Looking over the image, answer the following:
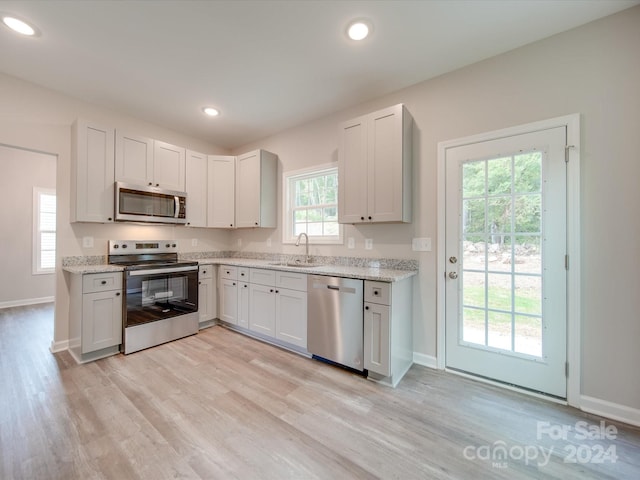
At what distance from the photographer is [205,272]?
3.46 meters

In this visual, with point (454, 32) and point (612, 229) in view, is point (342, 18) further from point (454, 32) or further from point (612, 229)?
point (612, 229)

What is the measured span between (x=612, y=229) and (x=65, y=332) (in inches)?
199

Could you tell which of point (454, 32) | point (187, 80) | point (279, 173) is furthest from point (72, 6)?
point (454, 32)

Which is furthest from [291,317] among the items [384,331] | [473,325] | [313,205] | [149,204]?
[149,204]

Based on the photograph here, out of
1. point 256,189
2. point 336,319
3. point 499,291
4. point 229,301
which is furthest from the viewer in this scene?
point 256,189

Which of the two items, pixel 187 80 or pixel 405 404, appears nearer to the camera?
pixel 405 404

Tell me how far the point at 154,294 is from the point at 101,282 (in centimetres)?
50

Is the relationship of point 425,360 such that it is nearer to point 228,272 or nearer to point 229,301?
point 229,301

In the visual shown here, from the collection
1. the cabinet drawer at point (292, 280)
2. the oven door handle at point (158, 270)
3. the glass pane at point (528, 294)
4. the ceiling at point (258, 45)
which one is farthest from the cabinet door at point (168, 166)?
the glass pane at point (528, 294)

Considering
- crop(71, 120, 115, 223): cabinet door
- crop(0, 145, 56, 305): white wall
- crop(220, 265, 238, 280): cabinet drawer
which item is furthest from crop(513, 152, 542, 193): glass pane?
crop(0, 145, 56, 305): white wall

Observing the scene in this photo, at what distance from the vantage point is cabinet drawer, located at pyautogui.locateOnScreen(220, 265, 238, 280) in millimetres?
3363

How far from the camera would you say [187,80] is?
2.57m

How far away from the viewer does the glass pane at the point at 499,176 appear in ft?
6.97

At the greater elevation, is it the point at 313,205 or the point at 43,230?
the point at 313,205
